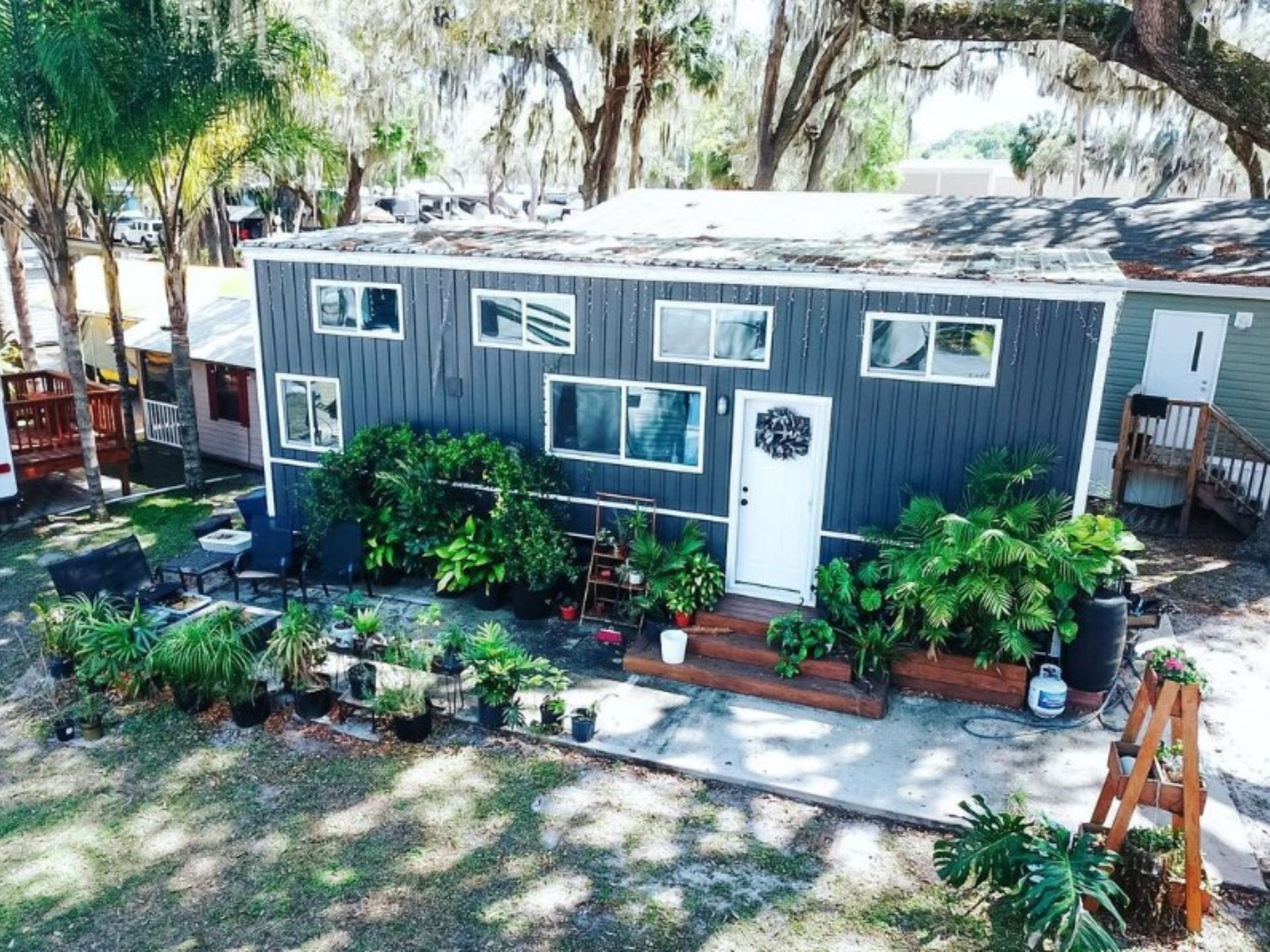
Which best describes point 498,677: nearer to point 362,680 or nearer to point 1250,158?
point 362,680

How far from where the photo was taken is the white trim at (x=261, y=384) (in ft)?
32.8

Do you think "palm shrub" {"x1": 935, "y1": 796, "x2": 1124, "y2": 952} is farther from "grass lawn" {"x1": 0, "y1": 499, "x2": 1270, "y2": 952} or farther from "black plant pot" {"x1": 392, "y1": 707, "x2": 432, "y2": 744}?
"black plant pot" {"x1": 392, "y1": 707, "x2": 432, "y2": 744}

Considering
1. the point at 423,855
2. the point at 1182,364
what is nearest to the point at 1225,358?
the point at 1182,364

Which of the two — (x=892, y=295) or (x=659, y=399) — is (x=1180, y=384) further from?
(x=659, y=399)

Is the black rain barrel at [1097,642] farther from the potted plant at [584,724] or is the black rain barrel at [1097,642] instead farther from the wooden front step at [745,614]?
the potted plant at [584,724]

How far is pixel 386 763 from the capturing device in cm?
677

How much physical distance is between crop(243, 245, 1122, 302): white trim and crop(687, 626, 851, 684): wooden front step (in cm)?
315

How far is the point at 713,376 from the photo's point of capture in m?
8.52

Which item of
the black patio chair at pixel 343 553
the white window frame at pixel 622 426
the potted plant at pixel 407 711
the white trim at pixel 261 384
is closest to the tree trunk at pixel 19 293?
the white trim at pixel 261 384

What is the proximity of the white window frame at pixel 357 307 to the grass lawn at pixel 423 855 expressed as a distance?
4193mm

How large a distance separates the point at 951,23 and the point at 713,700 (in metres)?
7.98

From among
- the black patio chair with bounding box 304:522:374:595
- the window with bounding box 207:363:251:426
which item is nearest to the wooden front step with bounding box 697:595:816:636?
the black patio chair with bounding box 304:522:374:595

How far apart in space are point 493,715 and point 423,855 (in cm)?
151

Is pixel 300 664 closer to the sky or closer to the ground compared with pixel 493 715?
closer to the sky
